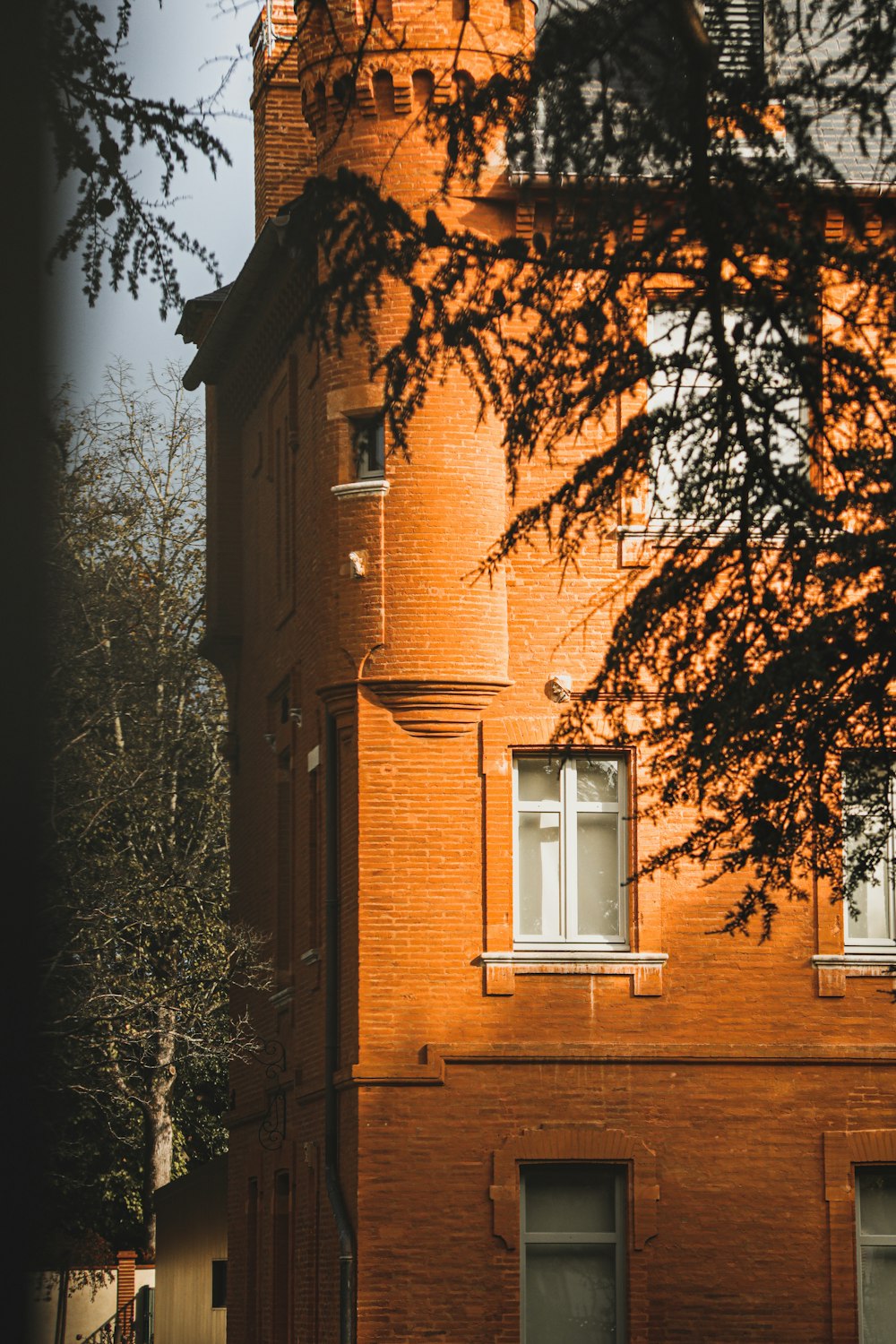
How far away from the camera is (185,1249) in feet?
109

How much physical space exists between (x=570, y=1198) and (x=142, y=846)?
17.5 meters

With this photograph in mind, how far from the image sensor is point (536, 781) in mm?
19922

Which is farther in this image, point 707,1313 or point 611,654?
point 707,1313

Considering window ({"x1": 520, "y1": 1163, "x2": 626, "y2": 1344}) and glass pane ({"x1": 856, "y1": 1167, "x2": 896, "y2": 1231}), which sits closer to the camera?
window ({"x1": 520, "y1": 1163, "x2": 626, "y2": 1344})

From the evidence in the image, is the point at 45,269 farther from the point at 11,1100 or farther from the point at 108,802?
the point at 108,802

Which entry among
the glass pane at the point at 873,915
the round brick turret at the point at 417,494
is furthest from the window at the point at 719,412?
the glass pane at the point at 873,915

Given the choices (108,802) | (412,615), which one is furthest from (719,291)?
(108,802)

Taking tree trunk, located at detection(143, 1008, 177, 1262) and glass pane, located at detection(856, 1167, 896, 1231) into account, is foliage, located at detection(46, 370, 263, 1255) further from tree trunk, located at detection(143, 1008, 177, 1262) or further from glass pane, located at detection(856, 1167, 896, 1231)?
glass pane, located at detection(856, 1167, 896, 1231)

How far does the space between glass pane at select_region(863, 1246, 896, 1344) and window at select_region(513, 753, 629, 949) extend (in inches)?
147

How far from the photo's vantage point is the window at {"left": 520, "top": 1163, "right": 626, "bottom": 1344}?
18.7 meters

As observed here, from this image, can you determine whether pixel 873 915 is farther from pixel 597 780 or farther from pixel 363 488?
pixel 363 488

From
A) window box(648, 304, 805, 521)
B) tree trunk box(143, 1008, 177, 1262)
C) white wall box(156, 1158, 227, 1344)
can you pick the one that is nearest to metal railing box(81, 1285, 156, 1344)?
tree trunk box(143, 1008, 177, 1262)

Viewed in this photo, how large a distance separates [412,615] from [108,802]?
7.14 metres

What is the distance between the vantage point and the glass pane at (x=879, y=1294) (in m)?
18.8
